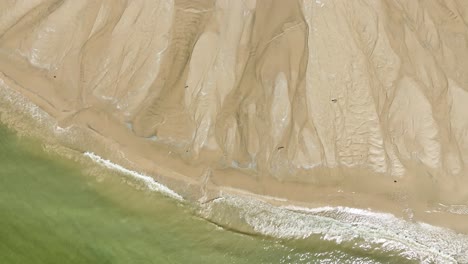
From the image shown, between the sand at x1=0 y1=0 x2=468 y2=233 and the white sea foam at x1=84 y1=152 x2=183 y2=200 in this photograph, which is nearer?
the sand at x1=0 y1=0 x2=468 y2=233

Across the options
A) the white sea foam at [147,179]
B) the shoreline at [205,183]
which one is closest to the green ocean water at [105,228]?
the white sea foam at [147,179]

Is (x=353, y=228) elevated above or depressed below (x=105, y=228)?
above

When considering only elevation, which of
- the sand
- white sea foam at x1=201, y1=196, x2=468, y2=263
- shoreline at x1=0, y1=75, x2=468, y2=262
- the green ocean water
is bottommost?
the green ocean water

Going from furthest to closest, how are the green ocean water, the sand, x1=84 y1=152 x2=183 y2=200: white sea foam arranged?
1. x1=84 y1=152 x2=183 y2=200: white sea foam
2. the green ocean water
3. the sand

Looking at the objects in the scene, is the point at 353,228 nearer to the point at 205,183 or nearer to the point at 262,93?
the point at 205,183

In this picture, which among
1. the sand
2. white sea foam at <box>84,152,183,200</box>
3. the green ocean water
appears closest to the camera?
the sand

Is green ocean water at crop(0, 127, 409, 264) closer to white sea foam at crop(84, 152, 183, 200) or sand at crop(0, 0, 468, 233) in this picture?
white sea foam at crop(84, 152, 183, 200)

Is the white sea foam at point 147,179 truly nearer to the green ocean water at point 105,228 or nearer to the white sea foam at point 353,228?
the green ocean water at point 105,228

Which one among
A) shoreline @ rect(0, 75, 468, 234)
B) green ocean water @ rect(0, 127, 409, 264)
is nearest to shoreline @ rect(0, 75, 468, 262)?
shoreline @ rect(0, 75, 468, 234)

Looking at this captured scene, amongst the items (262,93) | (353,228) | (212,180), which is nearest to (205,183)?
(212,180)
